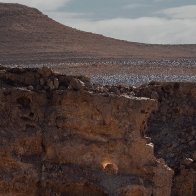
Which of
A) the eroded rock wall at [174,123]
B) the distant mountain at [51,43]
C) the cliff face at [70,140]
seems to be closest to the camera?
the cliff face at [70,140]

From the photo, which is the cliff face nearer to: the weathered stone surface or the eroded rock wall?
the weathered stone surface

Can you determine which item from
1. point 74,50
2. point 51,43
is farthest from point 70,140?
point 51,43

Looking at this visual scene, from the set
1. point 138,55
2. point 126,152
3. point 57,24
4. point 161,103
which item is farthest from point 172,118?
point 57,24

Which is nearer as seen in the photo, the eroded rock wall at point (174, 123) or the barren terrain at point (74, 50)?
the eroded rock wall at point (174, 123)

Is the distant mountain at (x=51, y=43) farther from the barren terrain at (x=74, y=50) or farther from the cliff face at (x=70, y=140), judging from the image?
the cliff face at (x=70, y=140)

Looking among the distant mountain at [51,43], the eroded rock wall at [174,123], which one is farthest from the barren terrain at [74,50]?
the eroded rock wall at [174,123]

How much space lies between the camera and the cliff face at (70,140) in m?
11.1

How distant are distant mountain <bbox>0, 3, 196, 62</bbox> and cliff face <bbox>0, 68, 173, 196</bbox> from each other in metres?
54.6

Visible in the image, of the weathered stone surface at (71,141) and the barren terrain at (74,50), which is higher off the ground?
the weathered stone surface at (71,141)

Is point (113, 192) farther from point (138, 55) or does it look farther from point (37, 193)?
point (138, 55)

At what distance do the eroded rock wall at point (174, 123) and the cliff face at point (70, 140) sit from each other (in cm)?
491

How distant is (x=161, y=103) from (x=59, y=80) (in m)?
7.33

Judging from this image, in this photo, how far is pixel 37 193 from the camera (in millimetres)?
11211

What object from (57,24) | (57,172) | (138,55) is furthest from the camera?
(57,24)
